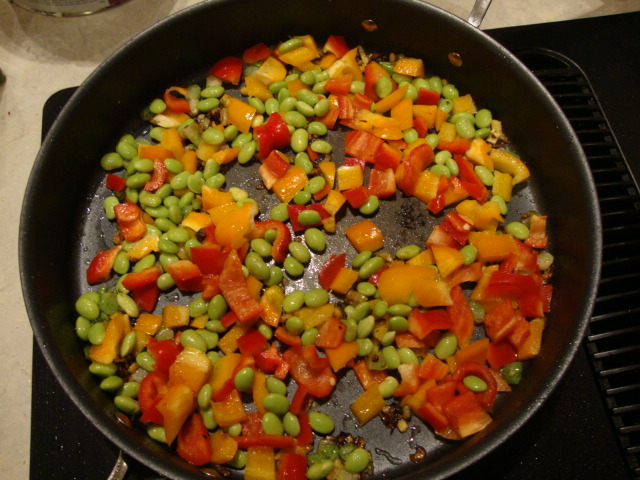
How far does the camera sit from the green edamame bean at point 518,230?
1.26 meters

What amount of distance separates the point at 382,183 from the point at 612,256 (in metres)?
0.59

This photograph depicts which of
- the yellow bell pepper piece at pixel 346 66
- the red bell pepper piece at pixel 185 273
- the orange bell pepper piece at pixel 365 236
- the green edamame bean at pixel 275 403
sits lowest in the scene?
the green edamame bean at pixel 275 403

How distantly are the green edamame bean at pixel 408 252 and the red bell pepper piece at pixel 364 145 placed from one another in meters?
0.25

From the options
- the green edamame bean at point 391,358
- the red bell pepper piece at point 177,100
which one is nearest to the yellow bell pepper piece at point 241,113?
the red bell pepper piece at point 177,100

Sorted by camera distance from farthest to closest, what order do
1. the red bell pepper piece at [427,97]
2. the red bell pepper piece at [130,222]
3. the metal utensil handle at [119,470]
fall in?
the red bell pepper piece at [427,97], the red bell pepper piece at [130,222], the metal utensil handle at [119,470]

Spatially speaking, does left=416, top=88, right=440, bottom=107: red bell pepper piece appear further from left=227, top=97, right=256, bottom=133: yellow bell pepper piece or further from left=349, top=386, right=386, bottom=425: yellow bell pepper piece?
left=349, top=386, right=386, bottom=425: yellow bell pepper piece

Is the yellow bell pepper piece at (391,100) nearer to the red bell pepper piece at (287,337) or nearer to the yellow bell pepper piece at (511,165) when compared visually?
the yellow bell pepper piece at (511,165)

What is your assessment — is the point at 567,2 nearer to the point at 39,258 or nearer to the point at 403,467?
the point at 403,467

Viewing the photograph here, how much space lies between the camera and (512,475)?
45.2 inches

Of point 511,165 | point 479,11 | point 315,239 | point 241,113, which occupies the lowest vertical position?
point 315,239

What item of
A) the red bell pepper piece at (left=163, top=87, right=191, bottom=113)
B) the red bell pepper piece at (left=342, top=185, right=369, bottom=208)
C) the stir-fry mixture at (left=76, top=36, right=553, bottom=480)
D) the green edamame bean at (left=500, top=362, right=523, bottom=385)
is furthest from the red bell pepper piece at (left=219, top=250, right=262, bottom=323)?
the green edamame bean at (left=500, top=362, right=523, bottom=385)

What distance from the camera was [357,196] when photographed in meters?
1.27

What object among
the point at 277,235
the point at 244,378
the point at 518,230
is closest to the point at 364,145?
the point at 277,235

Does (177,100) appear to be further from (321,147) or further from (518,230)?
(518,230)
